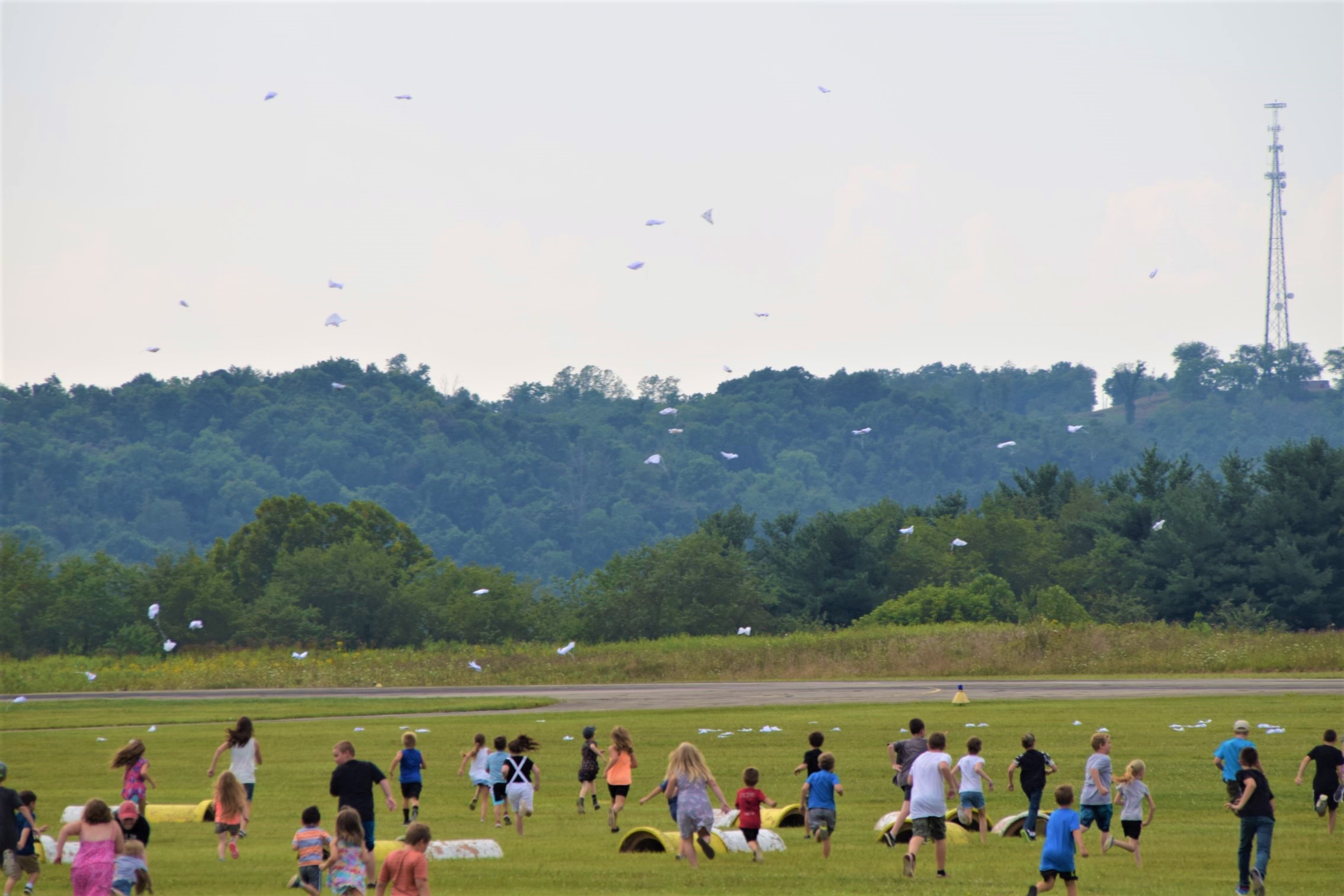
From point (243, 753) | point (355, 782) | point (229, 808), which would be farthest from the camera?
point (243, 753)

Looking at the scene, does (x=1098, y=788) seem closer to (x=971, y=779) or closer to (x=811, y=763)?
(x=971, y=779)

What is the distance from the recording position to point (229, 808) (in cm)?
1864

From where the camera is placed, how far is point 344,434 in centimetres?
18800

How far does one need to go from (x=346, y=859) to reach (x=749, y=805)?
5.59 meters

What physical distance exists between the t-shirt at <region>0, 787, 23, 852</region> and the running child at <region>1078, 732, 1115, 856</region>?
12.2 metres

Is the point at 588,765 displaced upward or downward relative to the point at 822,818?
upward

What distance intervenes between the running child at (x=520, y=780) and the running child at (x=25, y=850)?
646 cm

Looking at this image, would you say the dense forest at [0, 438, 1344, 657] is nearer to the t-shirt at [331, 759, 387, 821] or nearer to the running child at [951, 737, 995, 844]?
the running child at [951, 737, 995, 844]

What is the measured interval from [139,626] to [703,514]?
3993 inches

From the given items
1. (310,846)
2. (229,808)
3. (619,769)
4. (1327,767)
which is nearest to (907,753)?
(619,769)

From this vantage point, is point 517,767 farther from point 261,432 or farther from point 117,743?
point 261,432

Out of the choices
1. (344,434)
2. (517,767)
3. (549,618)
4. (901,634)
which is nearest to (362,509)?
(549,618)

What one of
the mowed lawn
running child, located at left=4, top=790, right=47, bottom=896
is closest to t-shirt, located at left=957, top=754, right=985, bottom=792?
the mowed lawn

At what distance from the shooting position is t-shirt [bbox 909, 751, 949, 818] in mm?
16891
